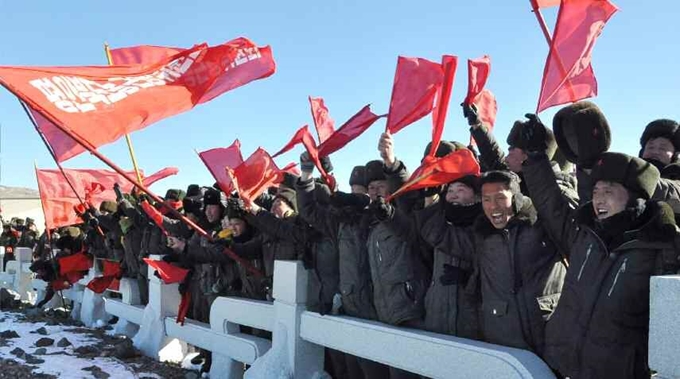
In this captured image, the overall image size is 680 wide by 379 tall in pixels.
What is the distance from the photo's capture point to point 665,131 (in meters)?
4.11

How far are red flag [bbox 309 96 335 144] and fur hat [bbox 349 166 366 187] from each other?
0.50m

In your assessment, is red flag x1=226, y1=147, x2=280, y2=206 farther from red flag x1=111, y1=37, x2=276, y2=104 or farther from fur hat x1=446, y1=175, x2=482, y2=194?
fur hat x1=446, y1=175, x2=482, y2=194

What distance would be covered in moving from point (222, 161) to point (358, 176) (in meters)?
2.45

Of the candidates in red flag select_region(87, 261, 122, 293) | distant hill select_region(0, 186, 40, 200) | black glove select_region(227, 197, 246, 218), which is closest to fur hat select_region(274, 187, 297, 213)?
black glove select_region(227, 197, 246, 218)

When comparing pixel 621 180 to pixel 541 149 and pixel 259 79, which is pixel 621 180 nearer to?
pixel 541 149

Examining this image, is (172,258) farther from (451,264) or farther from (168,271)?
(451,264)

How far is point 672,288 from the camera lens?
7.72ft

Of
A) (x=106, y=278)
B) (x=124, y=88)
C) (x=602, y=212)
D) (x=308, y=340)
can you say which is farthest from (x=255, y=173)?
(x=106, y=278)

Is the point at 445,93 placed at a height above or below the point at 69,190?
above

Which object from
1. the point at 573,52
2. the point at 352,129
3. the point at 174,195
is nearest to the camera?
the point at 573,52

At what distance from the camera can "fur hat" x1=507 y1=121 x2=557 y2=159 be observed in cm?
333

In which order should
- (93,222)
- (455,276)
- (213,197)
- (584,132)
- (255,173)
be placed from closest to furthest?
(584,132), (455,276), (255,173), (213,197), (93,222)

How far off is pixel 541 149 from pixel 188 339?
14.4 ft

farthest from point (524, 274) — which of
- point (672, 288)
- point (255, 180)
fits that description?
point (255, 180)
